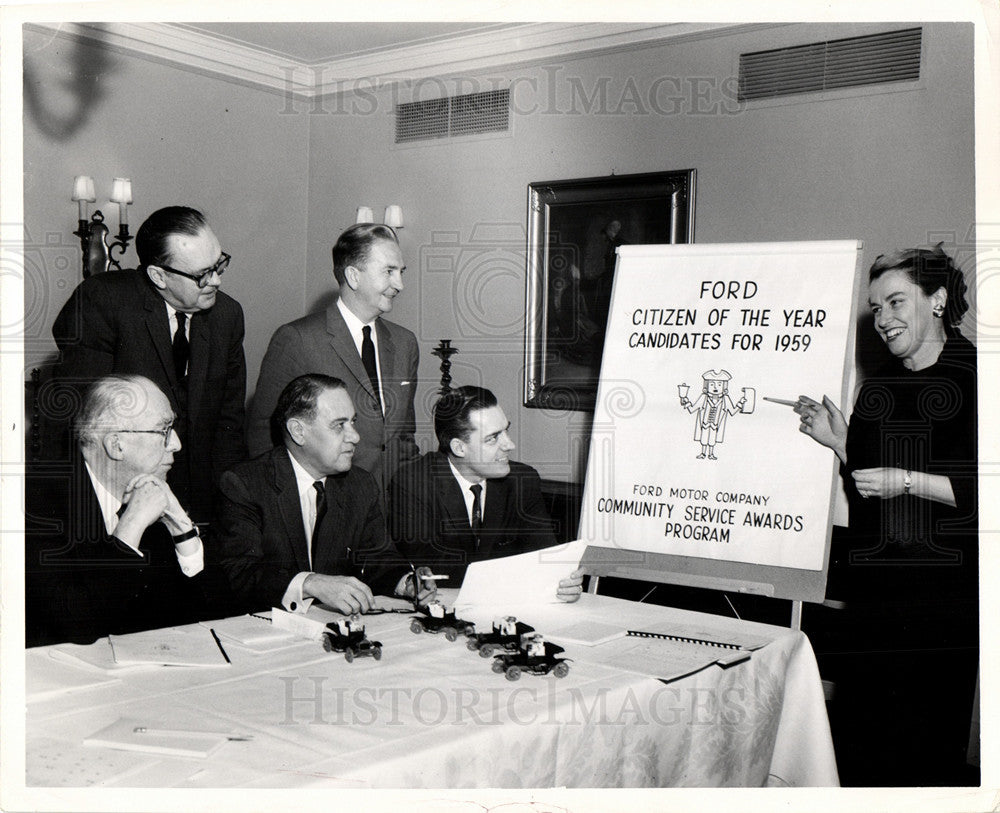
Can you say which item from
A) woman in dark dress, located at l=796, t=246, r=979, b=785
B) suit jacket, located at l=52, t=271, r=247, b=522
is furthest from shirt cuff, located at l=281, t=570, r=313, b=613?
woman in dark dress, located at l=796, t=246, r=979, b=785

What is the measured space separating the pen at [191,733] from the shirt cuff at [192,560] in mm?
785

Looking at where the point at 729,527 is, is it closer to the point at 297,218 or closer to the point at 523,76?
the point at 523,76

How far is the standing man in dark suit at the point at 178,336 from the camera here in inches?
117

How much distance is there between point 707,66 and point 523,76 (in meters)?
0.75

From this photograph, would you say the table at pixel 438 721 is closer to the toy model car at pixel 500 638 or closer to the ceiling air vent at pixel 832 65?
the toy model car at pixel 500 638

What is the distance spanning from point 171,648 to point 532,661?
0.69 meters

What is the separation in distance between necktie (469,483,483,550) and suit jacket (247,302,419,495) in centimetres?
47

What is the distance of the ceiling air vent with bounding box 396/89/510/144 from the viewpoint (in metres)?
3.99

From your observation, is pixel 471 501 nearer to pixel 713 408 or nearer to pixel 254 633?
pixel 713 408

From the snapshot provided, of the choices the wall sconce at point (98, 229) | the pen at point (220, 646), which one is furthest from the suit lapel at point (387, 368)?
the pen at point (220, 646)

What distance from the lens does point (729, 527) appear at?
2.61 meters

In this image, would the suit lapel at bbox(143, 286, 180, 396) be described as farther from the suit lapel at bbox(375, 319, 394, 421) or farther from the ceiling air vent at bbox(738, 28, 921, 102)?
the ceiling air vent at bbox(738, 28, 921, 102)

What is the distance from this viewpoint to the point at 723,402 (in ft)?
8.80

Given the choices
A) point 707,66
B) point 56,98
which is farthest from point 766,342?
point 56,98
